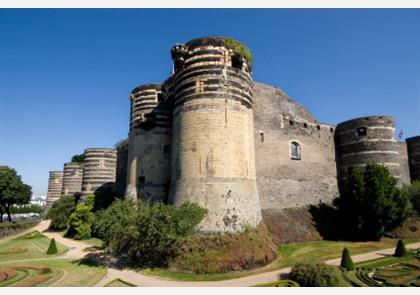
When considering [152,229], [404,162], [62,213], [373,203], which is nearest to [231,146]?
[152,229]

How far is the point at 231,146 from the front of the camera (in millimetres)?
19859

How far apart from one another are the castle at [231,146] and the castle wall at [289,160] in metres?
0.11

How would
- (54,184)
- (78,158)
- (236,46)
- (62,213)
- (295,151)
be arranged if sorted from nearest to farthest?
1. (236,46)
2. (295,151)
3. (62,213)
4. (54,184)
5. (78,158)

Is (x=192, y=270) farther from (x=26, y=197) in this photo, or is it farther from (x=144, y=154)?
(x=26, y=197)

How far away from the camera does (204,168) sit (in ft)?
63.5

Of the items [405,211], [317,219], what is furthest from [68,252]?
[405,211]

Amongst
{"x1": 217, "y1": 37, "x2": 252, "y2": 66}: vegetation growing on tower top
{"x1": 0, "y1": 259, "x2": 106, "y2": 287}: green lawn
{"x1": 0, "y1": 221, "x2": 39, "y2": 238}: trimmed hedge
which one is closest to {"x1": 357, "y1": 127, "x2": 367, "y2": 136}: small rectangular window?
{"x1": 217, "y1": 37, "x2": 252, "y2": 66}: vegetation growing on tower top

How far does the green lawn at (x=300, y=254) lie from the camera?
50.4ft

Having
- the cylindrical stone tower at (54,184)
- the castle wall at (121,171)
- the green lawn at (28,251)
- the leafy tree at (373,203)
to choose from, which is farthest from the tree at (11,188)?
the leafy tree at (373,203)

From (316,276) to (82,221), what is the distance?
26.1 meters

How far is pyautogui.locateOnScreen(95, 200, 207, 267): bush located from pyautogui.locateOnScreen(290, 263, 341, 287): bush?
6.70 m

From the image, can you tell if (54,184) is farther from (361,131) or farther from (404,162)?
(404,162)

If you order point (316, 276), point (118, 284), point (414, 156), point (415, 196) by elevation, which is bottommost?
point (118, 284)

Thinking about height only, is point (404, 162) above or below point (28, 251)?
above
